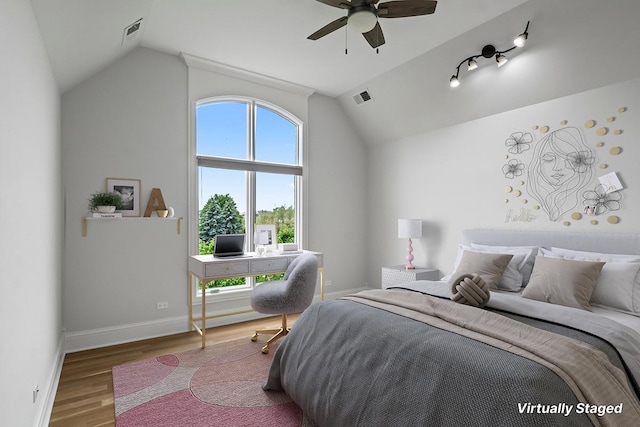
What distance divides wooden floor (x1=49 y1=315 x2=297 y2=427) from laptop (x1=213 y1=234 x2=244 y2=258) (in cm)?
88

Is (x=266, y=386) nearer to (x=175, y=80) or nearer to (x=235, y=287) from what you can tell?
(x=235, y=287)

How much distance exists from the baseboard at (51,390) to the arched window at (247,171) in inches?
60.4

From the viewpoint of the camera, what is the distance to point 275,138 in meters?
4.52

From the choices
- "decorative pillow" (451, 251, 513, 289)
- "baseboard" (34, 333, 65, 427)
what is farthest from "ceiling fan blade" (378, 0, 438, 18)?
"baseboard" (34, 333, 65, 427)

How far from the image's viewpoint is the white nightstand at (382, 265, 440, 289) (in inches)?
160

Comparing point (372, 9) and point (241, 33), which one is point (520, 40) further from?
point (241, 33)

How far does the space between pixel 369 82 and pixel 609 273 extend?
127 inches

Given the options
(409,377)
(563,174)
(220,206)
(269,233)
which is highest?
(563,174)

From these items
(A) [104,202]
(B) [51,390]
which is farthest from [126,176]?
(B) [51,390]

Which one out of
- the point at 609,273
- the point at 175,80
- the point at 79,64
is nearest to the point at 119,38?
the point at 79,64

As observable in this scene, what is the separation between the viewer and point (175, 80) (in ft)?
12.2

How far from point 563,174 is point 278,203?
10.5 ft

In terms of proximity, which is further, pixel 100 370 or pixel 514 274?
pixel 514 274

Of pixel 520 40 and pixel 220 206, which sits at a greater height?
pixel 520 40
